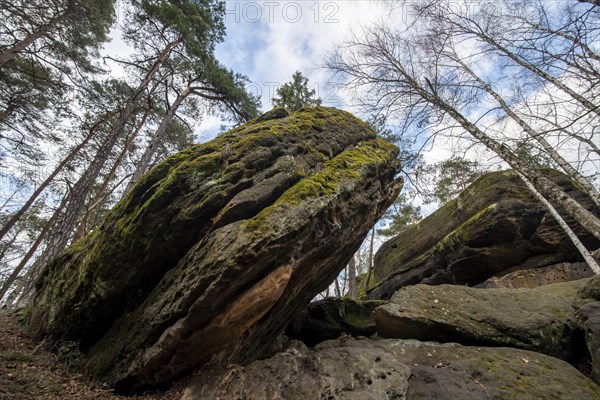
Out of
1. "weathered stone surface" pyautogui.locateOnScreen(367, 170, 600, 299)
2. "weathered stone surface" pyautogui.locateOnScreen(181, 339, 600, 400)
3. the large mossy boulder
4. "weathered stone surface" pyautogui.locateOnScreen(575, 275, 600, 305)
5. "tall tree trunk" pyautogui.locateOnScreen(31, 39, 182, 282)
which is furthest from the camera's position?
"weathered stone surface" pyautogui.locateOnScreen(367, 170, 600, 299)

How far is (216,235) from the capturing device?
4691 mm

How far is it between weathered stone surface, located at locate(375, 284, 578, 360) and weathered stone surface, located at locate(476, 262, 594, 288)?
3.62 meters

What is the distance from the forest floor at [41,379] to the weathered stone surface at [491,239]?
9.17 m

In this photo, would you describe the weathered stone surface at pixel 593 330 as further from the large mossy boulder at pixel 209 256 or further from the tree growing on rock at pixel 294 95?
the tree growing on rock at pixel 294 95

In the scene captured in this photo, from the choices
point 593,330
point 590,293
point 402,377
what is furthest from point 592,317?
point 402,377

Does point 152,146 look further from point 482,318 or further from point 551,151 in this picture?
point 551,151

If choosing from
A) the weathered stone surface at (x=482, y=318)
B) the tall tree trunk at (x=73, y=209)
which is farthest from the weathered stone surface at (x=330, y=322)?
the tall tree trunk at (x=73, y=209)

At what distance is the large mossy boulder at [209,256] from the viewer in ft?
13.8

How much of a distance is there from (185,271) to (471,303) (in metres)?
5.45

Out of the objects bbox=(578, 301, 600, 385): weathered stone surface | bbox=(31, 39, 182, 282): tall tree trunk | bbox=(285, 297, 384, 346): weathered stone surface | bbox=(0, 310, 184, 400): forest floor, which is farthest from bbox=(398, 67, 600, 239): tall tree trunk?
bbox=(31, 39, 182, 282): tall tree trunk

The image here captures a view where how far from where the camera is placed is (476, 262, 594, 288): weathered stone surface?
8086 millimetres

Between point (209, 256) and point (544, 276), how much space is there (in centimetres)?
1010

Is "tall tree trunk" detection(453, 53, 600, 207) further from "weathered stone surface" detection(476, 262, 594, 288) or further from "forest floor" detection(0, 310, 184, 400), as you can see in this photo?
"forest floor" detection(0, 310, 184, 400)

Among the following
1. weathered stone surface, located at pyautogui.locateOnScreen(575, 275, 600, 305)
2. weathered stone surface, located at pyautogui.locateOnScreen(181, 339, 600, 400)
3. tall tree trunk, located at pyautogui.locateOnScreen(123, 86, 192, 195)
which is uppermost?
tall tree trunk, located at pyautogui.locateOnScreen(123, 86, 192, 195)
